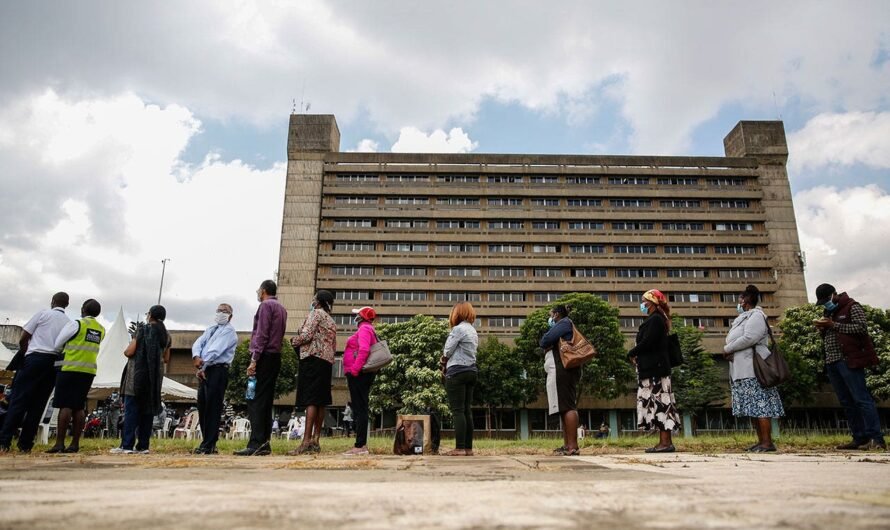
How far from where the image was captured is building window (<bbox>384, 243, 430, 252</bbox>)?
53219mm

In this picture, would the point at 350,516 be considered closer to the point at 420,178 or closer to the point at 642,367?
the point at 642,367

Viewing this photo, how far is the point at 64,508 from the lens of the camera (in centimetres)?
159

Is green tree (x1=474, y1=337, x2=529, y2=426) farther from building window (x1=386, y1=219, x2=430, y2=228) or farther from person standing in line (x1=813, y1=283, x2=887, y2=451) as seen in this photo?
person standing in line (x1=813, y1=283, x2=887, y2=451)

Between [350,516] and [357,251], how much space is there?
51.8m

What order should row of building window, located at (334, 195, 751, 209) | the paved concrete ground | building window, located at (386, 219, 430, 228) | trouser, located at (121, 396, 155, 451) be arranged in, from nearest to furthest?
the paved concrete ground → trouser, located at (121, 396, 155, 451) → building window, located at (386, 219, 430, 228) → row of building window, located at (334, 195, 751, 209)

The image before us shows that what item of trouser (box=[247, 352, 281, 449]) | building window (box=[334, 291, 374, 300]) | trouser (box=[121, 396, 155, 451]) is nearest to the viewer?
trouser (box=[247, 352, 281, 449])

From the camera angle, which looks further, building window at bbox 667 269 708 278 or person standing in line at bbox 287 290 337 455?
building window at bbox 667 269 708 278

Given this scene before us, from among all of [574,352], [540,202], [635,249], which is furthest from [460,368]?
[635,249]

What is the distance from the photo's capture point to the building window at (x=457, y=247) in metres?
53.2

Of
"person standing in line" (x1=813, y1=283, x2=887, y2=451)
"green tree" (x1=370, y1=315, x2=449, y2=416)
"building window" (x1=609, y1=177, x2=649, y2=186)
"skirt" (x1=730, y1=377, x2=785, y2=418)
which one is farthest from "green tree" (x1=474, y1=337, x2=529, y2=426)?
"skirt" (x1=730, y1=377, x2=785, y2=418)

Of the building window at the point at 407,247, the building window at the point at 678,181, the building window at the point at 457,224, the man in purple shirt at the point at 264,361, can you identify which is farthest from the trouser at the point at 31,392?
the building window at the point at 678,181

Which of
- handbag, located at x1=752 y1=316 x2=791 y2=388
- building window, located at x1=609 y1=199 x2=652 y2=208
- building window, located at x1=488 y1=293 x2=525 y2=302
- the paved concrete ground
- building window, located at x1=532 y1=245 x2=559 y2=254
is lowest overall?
the paved concrete ground

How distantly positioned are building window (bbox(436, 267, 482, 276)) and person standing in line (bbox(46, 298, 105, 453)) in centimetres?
4567

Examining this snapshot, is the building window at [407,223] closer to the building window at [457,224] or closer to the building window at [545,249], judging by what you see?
the building window at [457,224]
